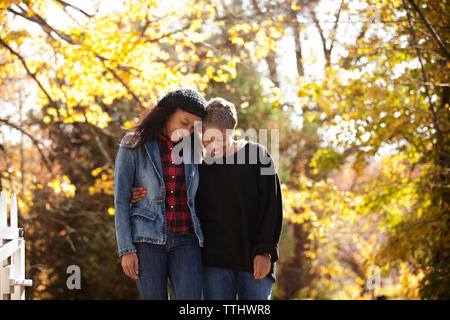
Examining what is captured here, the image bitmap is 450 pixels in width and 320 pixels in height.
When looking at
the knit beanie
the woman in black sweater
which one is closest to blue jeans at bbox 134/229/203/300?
the woman in black sweater

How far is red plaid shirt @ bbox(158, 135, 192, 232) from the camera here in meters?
2.68

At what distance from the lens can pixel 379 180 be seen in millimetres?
7395

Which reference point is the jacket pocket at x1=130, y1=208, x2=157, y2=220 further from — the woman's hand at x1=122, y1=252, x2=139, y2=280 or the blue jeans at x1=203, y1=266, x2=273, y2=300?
the blue jeans at x1=203, y1=266, x2=273, y2=300

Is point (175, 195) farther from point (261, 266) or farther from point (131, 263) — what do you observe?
point (261, 266)

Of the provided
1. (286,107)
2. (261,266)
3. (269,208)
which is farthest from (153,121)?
(286,107)

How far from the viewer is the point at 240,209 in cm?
275

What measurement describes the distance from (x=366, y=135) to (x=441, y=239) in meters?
1.71

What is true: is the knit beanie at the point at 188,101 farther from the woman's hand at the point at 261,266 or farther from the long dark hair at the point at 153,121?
the woman's hand at the point at 261,266

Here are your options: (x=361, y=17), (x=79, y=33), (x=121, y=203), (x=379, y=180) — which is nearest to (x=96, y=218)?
(x=79, y=33)

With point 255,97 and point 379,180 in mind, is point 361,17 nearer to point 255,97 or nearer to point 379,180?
point 379,180

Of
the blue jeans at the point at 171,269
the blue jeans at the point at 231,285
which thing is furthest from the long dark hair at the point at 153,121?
the blue jeans at the point at 231,285

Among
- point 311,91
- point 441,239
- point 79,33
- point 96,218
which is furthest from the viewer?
point 96,218

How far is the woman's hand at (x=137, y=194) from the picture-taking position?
2688mm
